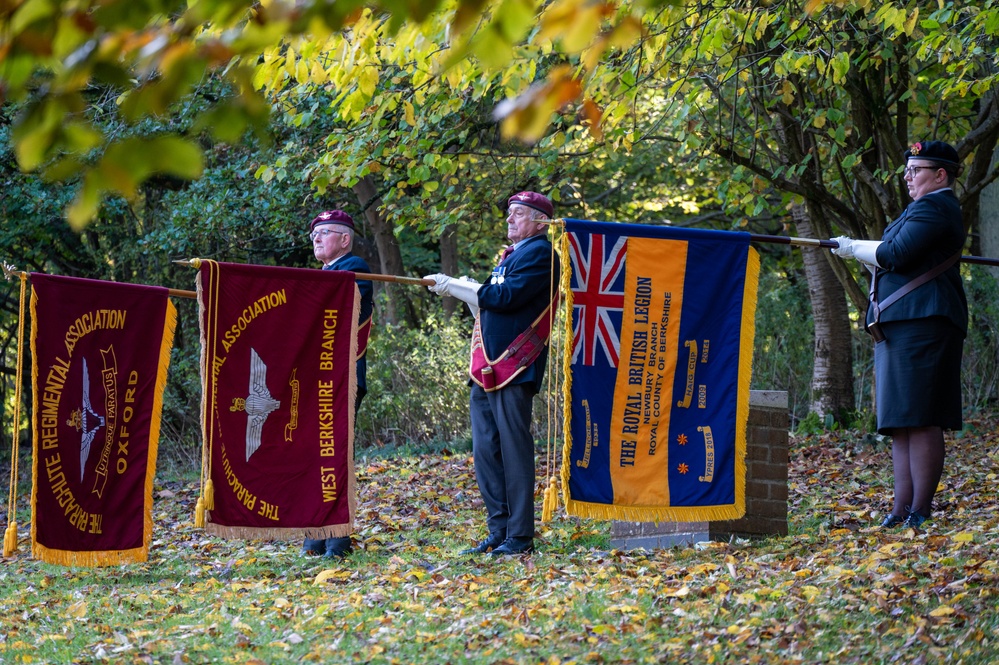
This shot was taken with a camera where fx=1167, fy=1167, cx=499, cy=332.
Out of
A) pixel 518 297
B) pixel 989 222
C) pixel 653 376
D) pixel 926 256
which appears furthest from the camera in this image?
pixel 989 222

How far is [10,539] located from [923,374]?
470cm

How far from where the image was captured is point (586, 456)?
5.73 meters

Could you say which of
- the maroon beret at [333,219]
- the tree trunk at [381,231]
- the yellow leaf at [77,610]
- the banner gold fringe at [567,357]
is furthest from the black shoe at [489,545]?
the tree trunk at [381,231]

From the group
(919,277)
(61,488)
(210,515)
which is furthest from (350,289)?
(919,277)

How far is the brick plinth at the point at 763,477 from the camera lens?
632cm

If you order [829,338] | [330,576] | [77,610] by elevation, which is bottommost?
[77,610]

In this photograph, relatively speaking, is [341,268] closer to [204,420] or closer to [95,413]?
[204,420]

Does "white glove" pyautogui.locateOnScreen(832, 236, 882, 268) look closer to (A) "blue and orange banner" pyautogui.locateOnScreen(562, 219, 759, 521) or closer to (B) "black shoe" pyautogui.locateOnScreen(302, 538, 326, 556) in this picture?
(A) "blue and orange banner" pyautogui.locateOnScreen(562, 219, 759, 521)

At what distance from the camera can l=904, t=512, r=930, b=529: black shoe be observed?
6049 mm

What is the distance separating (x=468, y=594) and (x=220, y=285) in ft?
7.16

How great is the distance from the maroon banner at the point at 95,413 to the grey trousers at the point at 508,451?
1771 mm

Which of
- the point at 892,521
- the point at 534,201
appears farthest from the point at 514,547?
the point at 892,521

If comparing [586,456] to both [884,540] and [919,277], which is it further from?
[919,277]

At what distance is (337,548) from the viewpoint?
22.3 feet
